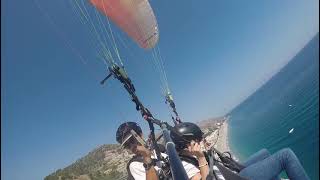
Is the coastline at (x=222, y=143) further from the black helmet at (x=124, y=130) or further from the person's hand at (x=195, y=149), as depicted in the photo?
the person's hand at (x=195, y=149)

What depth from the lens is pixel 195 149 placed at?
14.3ft

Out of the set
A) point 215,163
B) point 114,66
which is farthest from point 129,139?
point 114,66

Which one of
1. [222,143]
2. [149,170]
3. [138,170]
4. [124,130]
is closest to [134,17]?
[124,130]

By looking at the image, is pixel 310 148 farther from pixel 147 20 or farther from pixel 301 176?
pixel 301 176

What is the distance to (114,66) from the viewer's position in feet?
27.8

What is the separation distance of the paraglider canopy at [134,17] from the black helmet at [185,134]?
833cm

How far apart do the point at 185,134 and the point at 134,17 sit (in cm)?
976

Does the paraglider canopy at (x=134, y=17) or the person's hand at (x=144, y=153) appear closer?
the person's hand at (x=144, y=153)

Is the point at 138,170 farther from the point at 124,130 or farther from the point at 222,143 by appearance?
the point at 222,143

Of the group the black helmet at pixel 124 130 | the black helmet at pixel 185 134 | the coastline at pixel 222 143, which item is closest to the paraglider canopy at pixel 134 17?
the black helmet at pixel 124 130

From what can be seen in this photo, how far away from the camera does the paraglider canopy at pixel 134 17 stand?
13.0m

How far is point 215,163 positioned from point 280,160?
2.67ft

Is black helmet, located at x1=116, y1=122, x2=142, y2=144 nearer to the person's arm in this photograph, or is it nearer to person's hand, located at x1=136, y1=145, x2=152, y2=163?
person's hand, located at x1=136, y1=145, x2=152, y2=163

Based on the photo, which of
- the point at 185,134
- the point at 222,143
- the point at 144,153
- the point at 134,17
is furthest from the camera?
the point at 222,143
